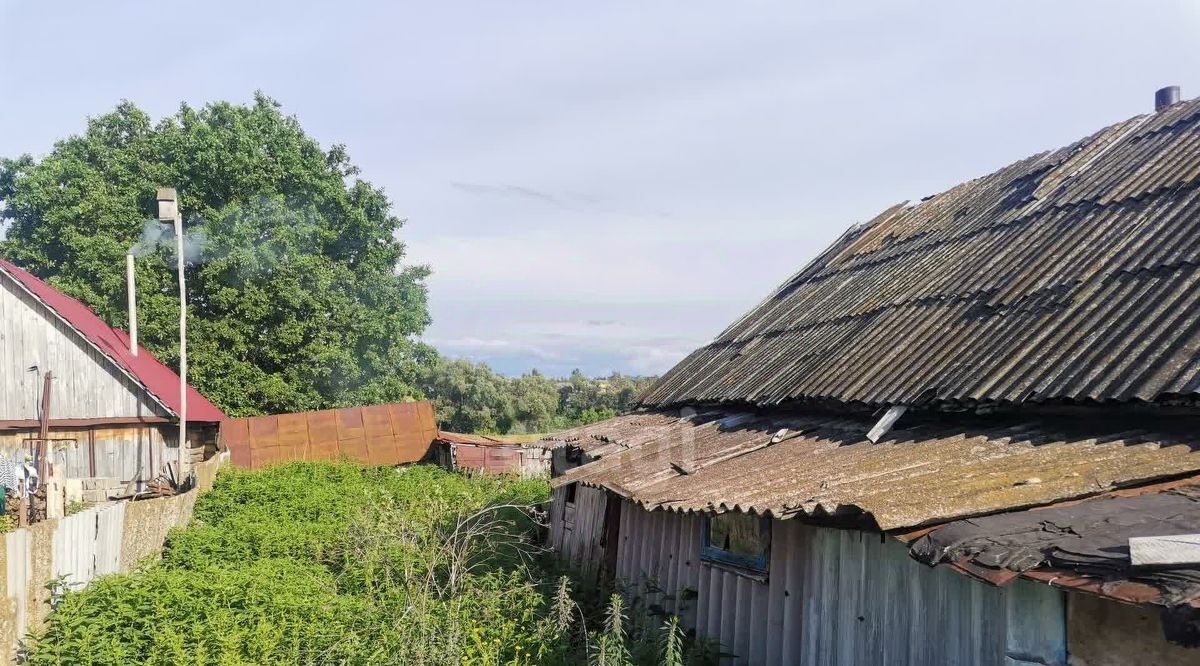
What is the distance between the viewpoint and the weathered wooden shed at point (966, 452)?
377 centimetres

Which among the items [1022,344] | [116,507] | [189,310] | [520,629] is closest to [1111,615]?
[1022,344]

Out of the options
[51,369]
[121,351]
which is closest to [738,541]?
[51,369]

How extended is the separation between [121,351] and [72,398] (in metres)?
2.88

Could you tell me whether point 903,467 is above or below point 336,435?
above

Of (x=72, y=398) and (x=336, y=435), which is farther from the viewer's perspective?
(x=336, y=435)

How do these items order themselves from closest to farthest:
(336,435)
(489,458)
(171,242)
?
(336,435)
(489,458)
(171,242)

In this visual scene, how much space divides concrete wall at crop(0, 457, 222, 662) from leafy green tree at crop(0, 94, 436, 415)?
40.6 feet

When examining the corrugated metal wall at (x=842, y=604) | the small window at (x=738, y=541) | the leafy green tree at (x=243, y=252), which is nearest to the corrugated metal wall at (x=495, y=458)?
the leafy green tree at (x=243, y=252)

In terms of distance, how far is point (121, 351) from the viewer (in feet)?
63.1

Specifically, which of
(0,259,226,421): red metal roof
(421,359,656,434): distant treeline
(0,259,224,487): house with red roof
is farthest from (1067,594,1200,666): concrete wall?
(421,359,656,434): distant treeline

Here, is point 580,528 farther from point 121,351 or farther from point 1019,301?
point 121,351

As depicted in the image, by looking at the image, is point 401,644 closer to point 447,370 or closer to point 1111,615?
point 1111,615

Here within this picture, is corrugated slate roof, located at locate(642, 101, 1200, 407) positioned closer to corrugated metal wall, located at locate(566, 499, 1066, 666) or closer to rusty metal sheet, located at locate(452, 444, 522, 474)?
→ corrugated metal wall, located at locate(566, 499, 1066, 666)

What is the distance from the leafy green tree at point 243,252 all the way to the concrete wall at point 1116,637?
898 inches
